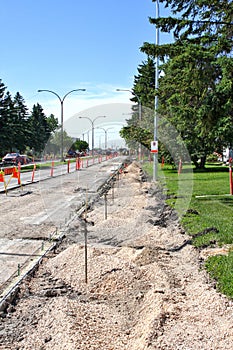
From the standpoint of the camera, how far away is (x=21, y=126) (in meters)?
63.3

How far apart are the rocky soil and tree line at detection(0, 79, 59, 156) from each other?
143 feet

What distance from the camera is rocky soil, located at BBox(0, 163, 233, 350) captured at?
13.0ft

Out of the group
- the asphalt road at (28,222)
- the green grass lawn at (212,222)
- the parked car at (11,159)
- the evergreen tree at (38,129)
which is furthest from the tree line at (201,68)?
the evergreen tree at (38,129)

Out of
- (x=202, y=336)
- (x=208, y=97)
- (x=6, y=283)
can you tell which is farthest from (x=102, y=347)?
(x=208, y=97)

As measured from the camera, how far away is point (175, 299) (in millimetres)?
4867

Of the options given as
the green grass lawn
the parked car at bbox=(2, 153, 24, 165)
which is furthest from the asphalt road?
the parked car at bbox=(2, 153, 24, 165)

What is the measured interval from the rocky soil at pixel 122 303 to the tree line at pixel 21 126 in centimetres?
4358

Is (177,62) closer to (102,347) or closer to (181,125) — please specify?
(181,125)

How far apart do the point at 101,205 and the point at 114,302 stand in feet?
30.0

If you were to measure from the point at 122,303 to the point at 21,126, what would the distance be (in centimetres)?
6079

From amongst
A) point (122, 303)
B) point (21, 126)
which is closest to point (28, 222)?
point (122, 303)

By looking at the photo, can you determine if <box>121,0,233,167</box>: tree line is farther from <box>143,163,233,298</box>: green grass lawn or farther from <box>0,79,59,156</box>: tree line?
<box>0,79,59,156</box>: tree line

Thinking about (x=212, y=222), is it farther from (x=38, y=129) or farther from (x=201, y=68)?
(x=38, y=129)

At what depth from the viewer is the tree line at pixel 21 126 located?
56.6 meters
